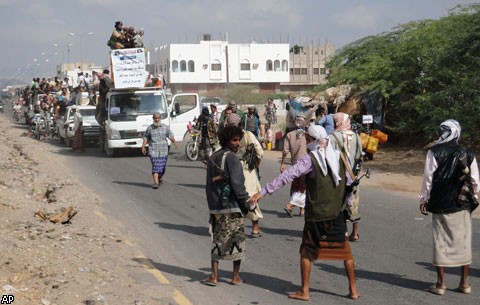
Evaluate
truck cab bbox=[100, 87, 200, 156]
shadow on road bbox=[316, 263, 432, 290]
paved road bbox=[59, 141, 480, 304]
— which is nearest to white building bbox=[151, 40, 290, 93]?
truck cab bbox=[100, 87, 200, 156]

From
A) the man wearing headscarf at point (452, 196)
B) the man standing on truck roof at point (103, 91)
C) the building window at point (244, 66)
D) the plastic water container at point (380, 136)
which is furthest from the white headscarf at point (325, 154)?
the building window at point (244, 66)

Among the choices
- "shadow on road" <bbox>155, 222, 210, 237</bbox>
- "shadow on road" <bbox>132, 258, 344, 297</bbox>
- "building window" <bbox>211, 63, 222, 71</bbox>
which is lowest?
"shadow on road" <bbox>155, 222, 210, 237</bbox>

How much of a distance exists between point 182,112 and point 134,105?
10.3 feet

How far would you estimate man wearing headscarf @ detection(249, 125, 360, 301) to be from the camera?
6.18 meters

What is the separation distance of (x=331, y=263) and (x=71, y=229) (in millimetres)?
4006

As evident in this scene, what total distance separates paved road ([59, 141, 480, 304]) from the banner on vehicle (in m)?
7.55

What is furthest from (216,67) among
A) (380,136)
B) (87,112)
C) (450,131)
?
(450,131)

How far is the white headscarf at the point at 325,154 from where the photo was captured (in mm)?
6184

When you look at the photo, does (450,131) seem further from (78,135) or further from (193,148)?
(78,135)

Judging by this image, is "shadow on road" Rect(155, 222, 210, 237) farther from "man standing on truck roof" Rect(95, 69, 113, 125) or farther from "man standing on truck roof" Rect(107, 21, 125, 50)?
"man standing on truck roof" Rect(107, 21, 125, 50)

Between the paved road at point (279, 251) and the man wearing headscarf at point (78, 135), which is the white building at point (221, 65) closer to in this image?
the man wearing headscarf at point (78, 135)

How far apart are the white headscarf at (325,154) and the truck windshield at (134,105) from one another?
16506 mm

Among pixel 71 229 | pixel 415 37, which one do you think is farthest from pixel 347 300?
pixel 415 37

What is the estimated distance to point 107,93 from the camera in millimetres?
22891
